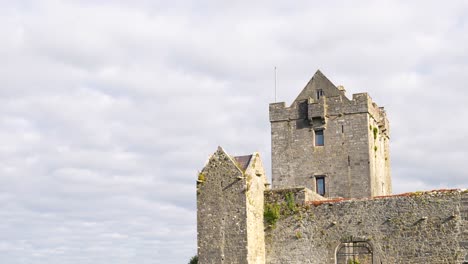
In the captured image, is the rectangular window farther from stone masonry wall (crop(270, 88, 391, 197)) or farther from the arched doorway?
the arched doorway

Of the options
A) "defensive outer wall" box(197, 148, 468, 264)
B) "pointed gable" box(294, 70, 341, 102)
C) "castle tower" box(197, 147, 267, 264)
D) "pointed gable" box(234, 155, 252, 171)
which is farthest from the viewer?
"pointed gable" box(294, 70, 341, 102)

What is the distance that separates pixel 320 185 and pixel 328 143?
2365mm

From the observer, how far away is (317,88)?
43.1 meters

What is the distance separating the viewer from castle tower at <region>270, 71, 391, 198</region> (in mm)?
41156

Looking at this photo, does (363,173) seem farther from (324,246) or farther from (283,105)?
(324,246)

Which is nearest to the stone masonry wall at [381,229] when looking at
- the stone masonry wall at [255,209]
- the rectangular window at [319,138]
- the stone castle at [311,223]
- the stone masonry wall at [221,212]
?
Result: the stone castle at [311,223]

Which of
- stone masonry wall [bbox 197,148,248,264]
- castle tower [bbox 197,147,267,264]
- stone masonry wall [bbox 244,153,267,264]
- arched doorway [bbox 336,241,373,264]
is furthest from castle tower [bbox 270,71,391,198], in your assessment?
stone masonry wall [bbox 197,148,248,264]

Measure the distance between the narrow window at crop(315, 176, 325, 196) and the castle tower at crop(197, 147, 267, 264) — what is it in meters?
9.44

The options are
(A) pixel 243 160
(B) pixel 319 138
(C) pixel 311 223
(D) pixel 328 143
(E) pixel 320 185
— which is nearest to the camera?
(C) pixel 311 223

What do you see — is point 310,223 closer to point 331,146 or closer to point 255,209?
point 255,209

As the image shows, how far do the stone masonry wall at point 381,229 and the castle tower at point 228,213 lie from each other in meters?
1.30

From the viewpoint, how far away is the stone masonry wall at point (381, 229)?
97.8ft

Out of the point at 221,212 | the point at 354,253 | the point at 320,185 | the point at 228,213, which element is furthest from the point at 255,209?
the point at 320,185

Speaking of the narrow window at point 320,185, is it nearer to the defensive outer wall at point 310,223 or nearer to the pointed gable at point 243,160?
the defensive outer wall at point 310,223
